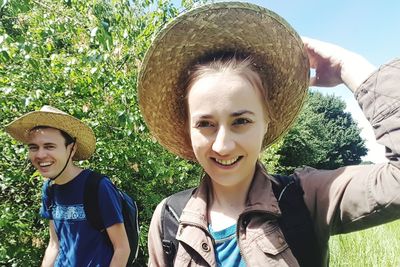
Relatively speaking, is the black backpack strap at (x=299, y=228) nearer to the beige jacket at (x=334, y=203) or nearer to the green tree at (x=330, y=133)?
the beige jacket at (x=334, y=203)

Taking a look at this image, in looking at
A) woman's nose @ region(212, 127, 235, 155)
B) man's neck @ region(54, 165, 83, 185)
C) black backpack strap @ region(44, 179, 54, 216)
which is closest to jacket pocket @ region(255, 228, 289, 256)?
woman's nose @ region(212, 127, 235, 155)

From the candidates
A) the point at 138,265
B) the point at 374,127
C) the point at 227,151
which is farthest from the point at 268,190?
the point at 138,265

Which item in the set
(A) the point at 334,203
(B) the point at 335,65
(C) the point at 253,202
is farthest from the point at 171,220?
(B) the point at 335,65

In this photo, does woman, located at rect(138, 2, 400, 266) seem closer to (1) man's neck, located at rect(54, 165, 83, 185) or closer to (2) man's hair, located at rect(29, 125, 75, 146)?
(1) man's neck, located at rect(54, 165, 83, 185)

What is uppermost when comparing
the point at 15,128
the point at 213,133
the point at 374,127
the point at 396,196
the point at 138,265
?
the point at 15,128

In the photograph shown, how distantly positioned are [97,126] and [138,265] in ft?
8.35

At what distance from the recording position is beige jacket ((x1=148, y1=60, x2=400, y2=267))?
102 cm

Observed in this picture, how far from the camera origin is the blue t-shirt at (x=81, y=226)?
261 centimetres

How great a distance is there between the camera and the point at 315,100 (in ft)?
109

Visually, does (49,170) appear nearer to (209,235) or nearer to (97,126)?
(97,126)

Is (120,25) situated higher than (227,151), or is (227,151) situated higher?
(120,25)

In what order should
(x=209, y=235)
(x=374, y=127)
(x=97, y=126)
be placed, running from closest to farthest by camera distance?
(x=374, y=127) < (x=209, y=235) < (x=97, y=126)

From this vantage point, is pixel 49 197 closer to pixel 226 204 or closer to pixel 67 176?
pixel 67 176

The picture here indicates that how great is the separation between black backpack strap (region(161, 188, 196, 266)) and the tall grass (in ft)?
6.59
